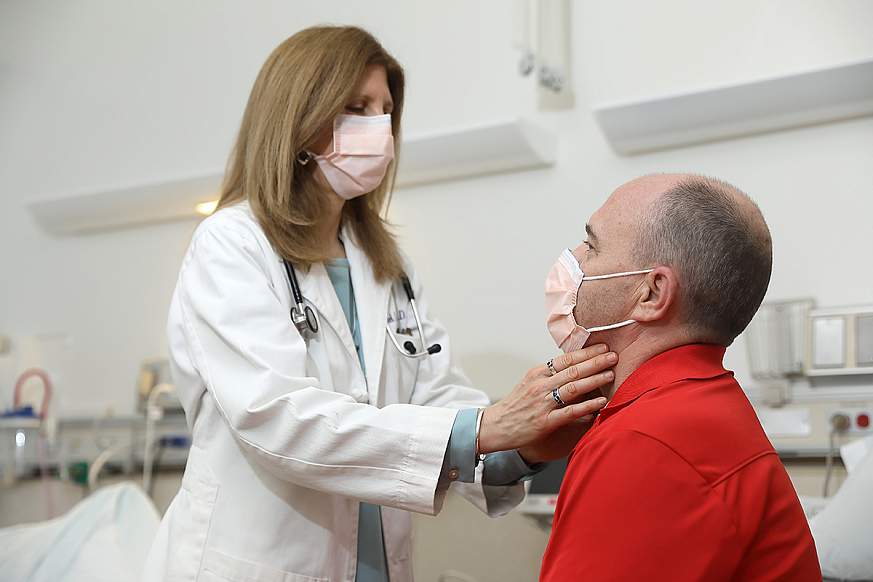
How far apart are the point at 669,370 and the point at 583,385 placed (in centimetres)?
14

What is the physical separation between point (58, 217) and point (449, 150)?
1667 millimetres

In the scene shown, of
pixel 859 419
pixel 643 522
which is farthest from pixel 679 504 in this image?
pixel 859 419

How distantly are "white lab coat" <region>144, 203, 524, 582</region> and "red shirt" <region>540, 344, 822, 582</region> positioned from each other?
1.20 ft

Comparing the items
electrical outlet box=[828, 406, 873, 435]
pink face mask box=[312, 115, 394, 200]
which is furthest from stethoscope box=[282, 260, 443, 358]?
electrical outlet box=[828, 406, 873, 435]

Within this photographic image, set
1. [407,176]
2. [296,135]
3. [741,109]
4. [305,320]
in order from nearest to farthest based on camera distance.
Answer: [305,320], [296,135], [741,109], [407,176]

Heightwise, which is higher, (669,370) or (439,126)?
(439,126)

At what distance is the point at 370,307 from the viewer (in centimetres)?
182

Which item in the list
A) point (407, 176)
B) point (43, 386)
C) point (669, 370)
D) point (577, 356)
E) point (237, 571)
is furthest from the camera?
point (43, 386)

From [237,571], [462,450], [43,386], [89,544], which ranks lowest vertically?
[89,544]

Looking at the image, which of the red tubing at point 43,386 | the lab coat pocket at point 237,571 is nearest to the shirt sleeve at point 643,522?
the lab coat pocket at point 237,571

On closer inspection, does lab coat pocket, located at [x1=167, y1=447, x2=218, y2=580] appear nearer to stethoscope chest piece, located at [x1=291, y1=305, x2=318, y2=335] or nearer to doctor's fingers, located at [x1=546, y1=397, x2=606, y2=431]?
stethoscope chest piece, located at [x1=291, y1=305, x2=318, y2=335]

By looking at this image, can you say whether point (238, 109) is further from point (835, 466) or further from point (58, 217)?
point (835, 466)

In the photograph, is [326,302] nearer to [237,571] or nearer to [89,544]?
[237,571]

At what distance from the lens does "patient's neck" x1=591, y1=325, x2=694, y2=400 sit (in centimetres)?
136
